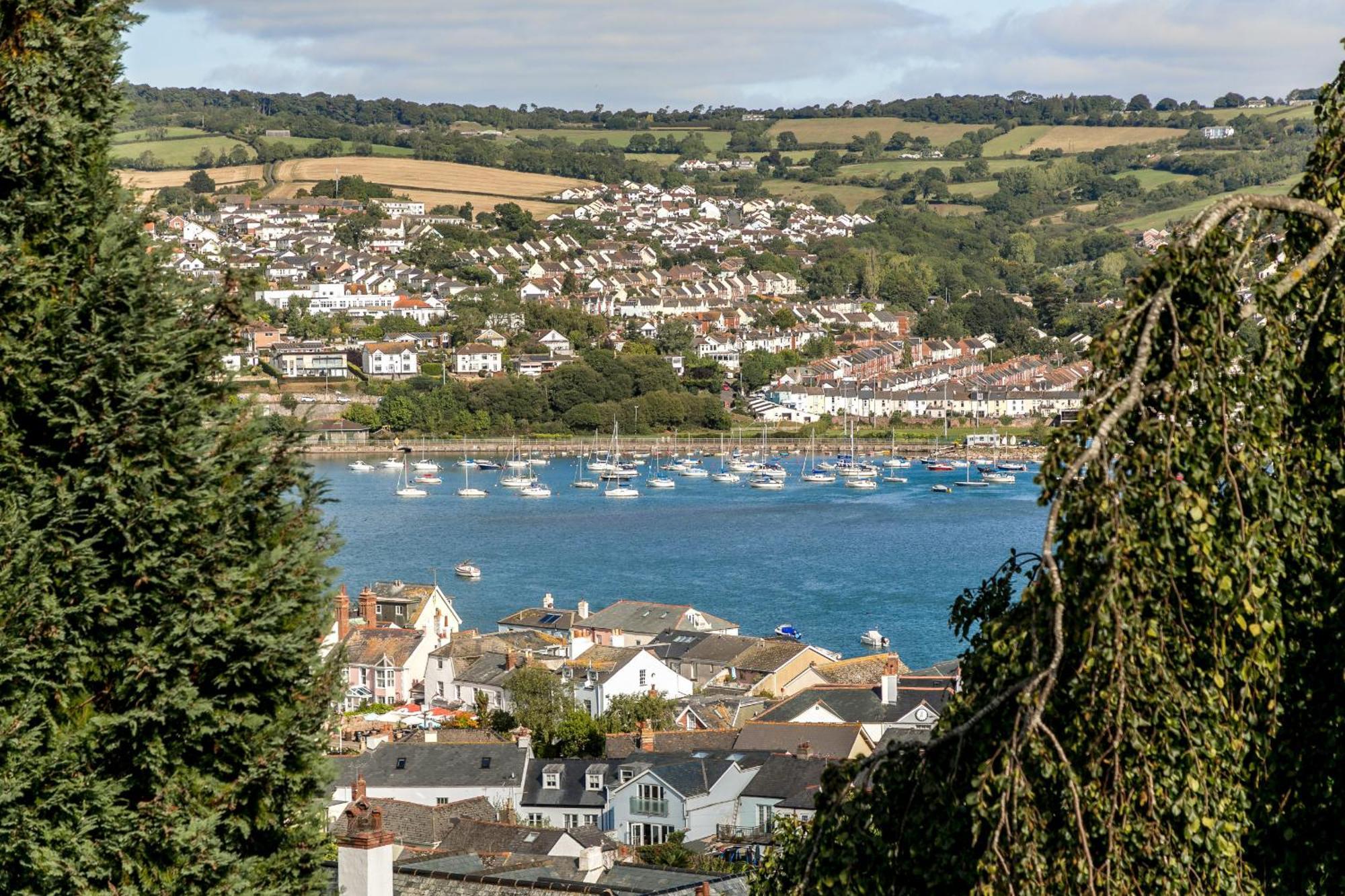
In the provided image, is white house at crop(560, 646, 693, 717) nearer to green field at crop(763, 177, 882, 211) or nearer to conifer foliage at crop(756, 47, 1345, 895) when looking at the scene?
conifer foliage at crop(756, 47, 1345, 895)

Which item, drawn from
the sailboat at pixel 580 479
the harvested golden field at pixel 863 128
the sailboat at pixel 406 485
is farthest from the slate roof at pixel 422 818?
the harvested golden field at pixel 863 128

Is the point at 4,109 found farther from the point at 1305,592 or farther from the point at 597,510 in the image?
the point at 597,510

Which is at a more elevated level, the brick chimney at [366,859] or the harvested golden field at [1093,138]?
the harvested golden field at [1093,138]

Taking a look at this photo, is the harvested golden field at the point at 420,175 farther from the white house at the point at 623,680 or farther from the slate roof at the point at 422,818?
the slate roof at the point at 422,818

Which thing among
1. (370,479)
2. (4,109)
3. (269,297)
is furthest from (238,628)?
(269,297)

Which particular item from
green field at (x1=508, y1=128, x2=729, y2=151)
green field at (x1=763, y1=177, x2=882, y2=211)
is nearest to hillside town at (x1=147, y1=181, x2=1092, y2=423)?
green field at (x1=763, y1=177, x2=882, y2=211)

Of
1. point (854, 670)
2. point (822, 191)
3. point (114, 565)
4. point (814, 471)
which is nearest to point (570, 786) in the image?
point (854, 670)
